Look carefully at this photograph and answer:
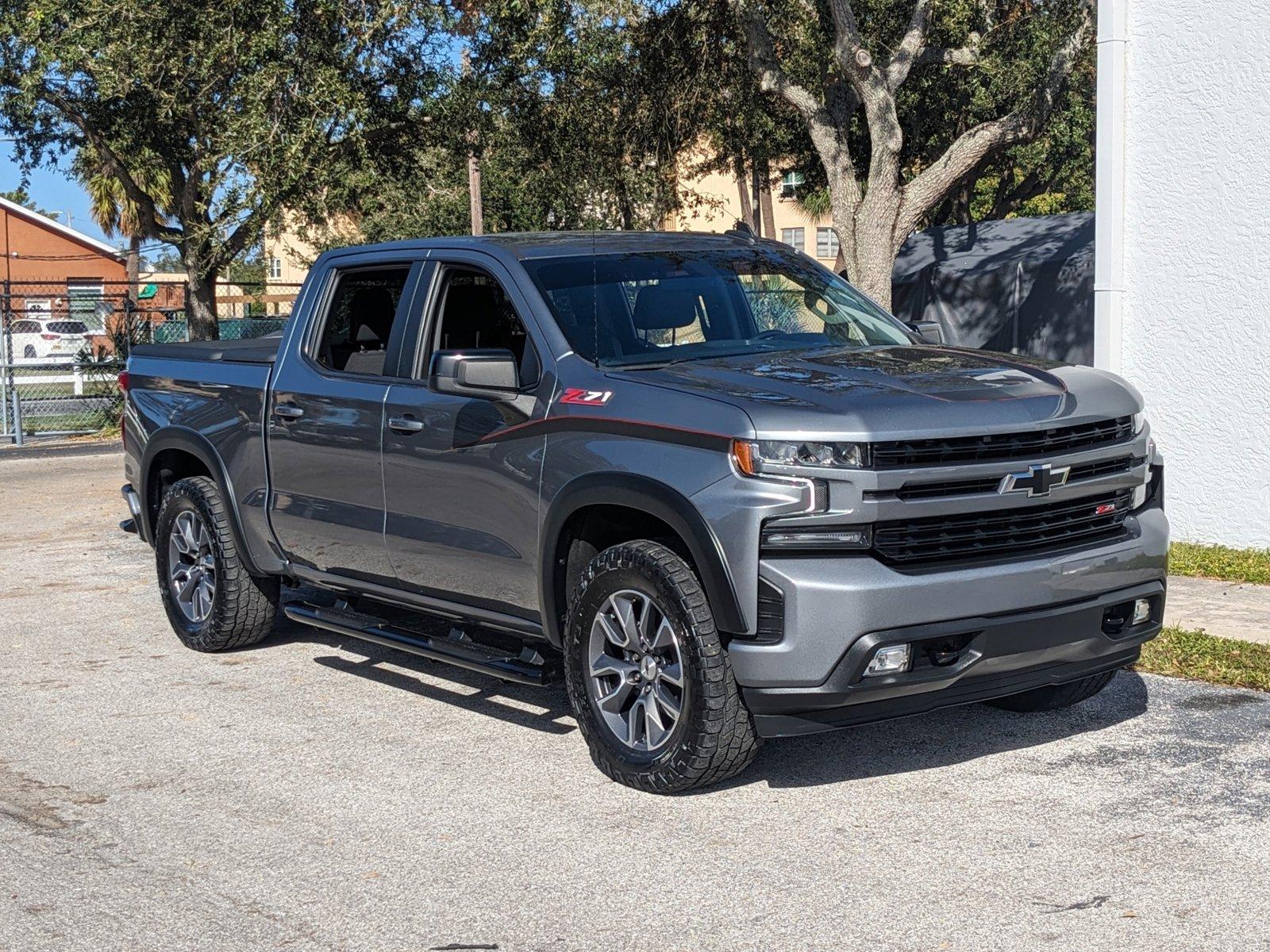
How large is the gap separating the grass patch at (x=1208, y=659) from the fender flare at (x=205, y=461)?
14.1ft

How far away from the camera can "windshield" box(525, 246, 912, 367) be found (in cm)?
636

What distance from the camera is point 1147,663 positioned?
300 inches

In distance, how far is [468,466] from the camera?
21.2 feet

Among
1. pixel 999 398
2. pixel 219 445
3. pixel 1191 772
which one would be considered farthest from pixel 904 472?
pixel 219 445

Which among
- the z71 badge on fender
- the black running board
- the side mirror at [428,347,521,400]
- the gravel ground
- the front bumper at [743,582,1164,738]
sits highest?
the side mirror at [428,347,521,400]

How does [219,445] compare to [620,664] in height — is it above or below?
above

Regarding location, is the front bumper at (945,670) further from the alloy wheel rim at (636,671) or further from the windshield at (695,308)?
the windshield at (695,308)

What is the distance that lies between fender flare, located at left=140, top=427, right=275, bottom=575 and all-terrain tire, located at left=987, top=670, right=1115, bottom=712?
3648 mm

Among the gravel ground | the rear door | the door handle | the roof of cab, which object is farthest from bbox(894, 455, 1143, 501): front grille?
the rear door

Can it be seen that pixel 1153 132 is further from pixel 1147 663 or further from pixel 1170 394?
pixel 1147 663

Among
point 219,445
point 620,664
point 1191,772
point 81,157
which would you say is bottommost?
point 1191,772

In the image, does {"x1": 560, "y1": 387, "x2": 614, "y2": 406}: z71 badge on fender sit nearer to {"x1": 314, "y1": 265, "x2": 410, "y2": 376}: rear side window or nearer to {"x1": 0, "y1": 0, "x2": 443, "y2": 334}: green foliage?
{"x1": 314, "y1": 265, "x2": 410, "y2": 376}: rear side window

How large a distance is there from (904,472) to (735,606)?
693 millimetres

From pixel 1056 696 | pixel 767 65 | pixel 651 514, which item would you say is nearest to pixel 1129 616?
pixel 1056 696
